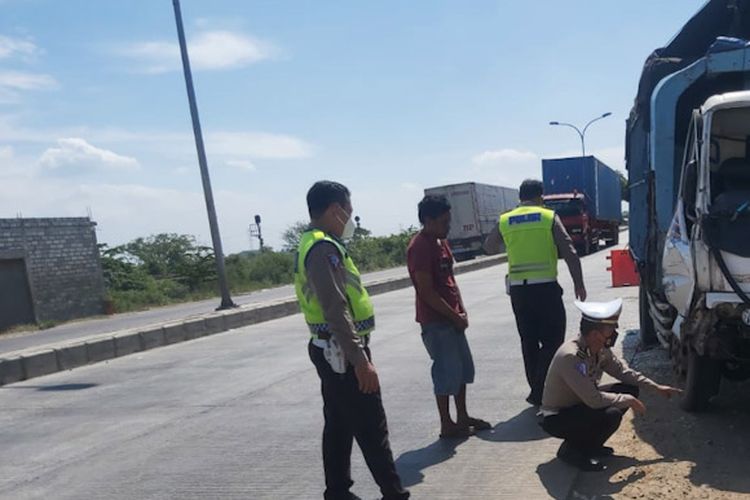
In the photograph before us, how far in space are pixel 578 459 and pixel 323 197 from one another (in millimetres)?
2247

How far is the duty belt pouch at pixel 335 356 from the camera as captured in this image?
11.8 feet

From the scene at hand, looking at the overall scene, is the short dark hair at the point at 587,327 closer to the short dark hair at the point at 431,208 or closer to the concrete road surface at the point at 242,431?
the concrete road surface at the point at 242,431

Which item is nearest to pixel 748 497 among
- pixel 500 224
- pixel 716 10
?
pixel 500 224

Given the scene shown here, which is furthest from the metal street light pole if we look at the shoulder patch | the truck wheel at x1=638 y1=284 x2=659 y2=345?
the shoulder patch

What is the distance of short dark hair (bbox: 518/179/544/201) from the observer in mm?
5891

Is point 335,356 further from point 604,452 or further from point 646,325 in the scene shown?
point 646,325

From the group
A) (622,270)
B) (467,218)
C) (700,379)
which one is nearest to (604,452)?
(700,379)

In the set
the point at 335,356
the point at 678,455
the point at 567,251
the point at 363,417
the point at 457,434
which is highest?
the point at 567,251

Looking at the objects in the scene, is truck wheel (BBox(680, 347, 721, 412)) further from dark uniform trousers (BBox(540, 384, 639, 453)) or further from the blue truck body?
the blue truck body

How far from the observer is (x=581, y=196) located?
27.1 meters

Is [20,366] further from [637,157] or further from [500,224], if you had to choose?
[637,157]

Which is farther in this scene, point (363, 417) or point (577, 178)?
point (577, 178)

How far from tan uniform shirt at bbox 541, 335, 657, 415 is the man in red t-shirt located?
0.79 m

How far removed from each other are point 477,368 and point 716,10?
4.31 metres
